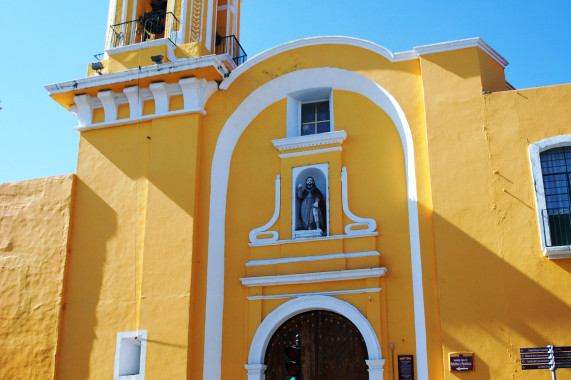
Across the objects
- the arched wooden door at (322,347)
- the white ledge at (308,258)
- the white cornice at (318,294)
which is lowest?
the arched wooden door at (322,347)

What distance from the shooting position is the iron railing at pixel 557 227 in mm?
11031

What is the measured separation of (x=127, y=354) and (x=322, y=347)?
367 centimetres

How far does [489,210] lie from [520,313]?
1.78 m

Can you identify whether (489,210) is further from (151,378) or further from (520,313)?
(151,378)

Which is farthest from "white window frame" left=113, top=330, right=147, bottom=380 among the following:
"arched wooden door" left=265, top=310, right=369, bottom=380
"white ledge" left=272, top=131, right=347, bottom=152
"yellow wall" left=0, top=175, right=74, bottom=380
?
"white ledge" left=272, top=131, right=347, bottom=152

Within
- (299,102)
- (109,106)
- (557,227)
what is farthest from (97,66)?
(557,227)

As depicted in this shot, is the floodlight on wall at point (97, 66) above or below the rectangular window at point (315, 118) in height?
above

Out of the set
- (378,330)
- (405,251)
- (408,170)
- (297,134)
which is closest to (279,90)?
(297,134)

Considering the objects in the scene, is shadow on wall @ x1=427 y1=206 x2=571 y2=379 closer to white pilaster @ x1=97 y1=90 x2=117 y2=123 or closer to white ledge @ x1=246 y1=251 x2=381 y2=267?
white ledge @ x1=246 y1=251 x2=381 y2=267

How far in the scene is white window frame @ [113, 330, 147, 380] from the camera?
41.5ft

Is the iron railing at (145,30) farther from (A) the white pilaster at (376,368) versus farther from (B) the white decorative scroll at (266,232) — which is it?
(A) the white pilaster at (376,368)

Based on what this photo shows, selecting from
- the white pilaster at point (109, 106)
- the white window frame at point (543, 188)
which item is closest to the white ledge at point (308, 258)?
the white window frame at point (543, 188)

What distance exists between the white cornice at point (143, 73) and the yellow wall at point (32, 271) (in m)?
1.93

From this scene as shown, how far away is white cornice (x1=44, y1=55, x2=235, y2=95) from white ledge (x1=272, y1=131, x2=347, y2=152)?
1.99 meters
